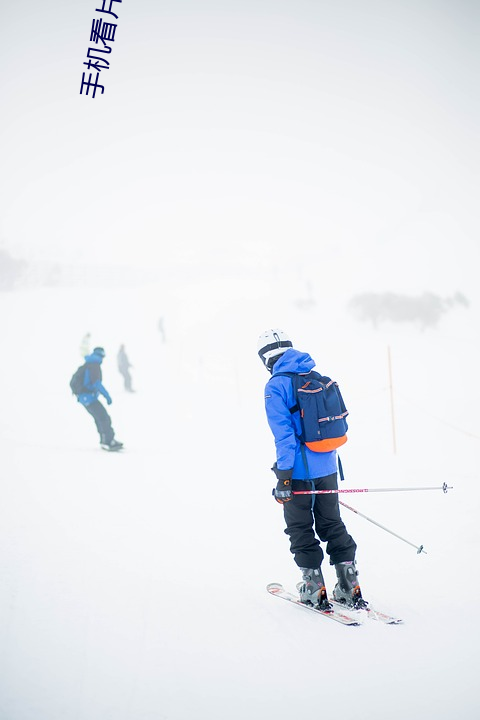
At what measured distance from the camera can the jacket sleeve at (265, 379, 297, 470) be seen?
9.13ft

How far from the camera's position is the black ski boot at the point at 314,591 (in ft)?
9.15

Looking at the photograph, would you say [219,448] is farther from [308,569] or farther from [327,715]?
[327,715]

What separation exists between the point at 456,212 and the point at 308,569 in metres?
80.7

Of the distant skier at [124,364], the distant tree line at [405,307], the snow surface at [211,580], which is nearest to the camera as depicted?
the snow surface at [211,580]

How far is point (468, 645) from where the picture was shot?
2434 mm

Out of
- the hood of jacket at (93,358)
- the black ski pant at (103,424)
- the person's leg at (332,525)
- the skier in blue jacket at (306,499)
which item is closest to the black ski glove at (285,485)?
the skier in blue jacket at (306,499)

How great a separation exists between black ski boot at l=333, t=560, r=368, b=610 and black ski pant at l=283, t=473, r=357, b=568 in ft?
0.19

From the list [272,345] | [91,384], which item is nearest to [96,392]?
[91,384]

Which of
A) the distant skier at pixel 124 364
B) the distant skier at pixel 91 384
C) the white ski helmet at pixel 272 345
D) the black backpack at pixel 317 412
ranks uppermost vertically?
the distant skier at pixel 124 364

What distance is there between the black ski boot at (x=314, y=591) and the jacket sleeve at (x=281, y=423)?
849mm

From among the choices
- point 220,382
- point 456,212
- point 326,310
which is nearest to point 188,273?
point 326,310

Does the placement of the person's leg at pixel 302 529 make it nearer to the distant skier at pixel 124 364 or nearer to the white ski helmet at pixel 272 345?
the white ski helmet at pixel 272 345

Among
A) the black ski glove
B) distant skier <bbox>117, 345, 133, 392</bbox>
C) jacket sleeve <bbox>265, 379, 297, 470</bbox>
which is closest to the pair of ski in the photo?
the black ski glove

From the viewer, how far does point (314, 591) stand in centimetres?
281
